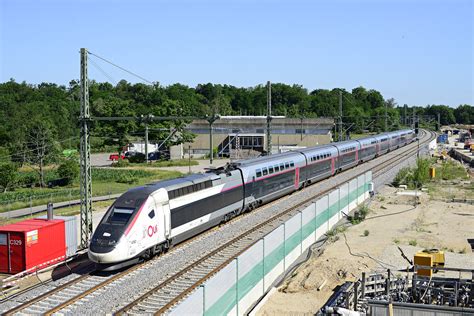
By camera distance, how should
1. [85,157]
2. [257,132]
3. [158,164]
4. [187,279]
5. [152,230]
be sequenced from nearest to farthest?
[187,279] → [152,230] → [85,157] → [158,164] → [257,132]

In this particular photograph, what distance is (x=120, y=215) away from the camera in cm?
2311

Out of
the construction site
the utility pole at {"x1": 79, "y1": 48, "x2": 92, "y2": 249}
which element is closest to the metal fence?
the construction site

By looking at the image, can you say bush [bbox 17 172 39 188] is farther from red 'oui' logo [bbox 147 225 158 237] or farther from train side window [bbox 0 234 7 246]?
red 'oui' logo [bbox 147 225 158 237]

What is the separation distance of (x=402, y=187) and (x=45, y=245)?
1601 inches

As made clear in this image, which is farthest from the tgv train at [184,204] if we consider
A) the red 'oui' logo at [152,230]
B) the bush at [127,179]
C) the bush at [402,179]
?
the bush at [127,179]

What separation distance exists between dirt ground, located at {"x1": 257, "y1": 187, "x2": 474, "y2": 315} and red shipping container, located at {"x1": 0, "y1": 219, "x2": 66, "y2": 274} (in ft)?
34.7

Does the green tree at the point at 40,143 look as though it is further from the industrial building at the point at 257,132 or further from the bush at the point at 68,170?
the industrial building at the point at 257,132

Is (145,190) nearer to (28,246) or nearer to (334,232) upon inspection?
(28,246)

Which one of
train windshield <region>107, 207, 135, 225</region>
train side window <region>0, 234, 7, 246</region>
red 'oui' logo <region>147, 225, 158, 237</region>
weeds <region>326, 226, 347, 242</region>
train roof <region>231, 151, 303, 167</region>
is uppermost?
train roof <region>231, 151, 303, 167</region>

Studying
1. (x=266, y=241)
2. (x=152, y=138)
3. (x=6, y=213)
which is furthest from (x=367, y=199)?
(x=152, y=138)

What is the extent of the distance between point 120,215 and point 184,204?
166 inches

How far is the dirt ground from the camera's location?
22.5 m

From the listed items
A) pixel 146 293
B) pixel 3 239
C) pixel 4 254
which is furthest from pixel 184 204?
pixel 4 254

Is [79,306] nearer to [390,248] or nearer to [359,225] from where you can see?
[390,248]
